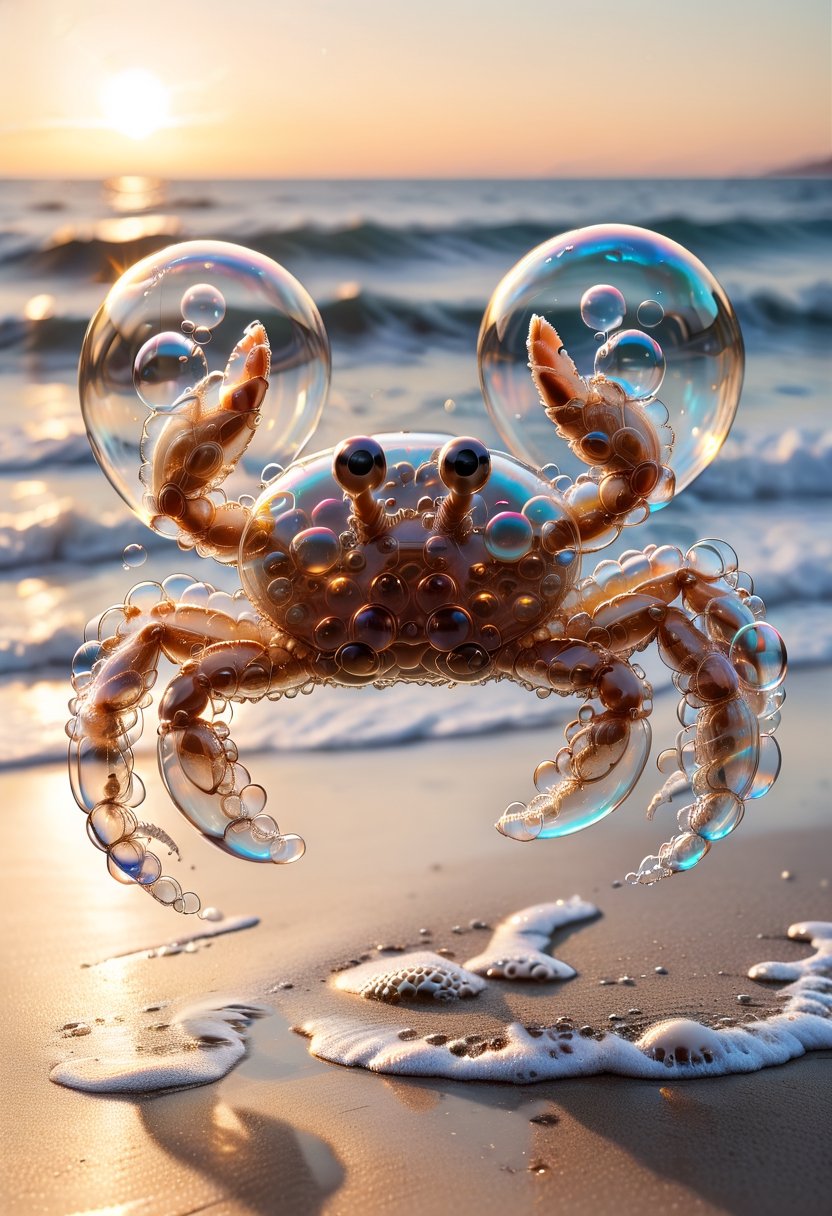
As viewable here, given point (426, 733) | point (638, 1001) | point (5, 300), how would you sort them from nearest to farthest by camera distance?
point (638, 1001) → point (426, 733) → point (5, 300)

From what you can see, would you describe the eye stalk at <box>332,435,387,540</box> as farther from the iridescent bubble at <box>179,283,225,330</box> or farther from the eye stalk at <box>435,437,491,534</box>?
the iridescent bubble at <box>179,283,225,330</box>

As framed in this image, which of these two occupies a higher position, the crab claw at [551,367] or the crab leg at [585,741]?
the crab claw at [551,367]

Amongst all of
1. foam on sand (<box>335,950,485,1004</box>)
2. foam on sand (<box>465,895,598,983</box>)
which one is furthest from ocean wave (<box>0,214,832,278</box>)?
foam on sand (<box>335,950,485,1004</box>)

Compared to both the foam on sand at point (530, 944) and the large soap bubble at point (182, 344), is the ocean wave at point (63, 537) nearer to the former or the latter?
the foam on sand at point (530, 944)

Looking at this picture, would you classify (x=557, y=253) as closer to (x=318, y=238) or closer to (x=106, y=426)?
(x=106, y=426)

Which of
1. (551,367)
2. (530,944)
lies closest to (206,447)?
(551,367)

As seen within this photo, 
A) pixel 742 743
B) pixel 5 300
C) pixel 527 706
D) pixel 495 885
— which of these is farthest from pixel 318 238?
pixel 742 743

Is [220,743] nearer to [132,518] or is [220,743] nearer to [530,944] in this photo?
[530,944]

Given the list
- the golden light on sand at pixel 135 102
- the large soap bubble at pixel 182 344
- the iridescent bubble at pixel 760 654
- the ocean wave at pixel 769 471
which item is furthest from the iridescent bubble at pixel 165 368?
the golden light on sand at pixel 135 102
